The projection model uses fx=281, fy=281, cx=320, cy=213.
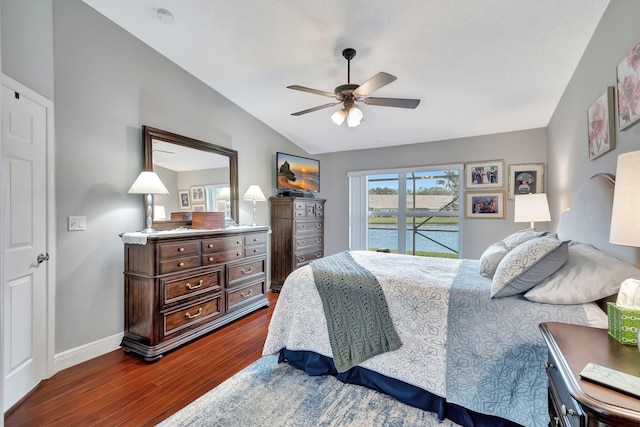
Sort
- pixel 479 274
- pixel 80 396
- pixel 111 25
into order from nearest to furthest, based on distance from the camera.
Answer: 1. pixel 80 396
2. pixel 479 274
3. pixel 111 25

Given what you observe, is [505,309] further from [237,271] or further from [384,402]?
[237,271]

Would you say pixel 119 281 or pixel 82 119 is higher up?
pixel 82 119

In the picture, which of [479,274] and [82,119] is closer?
[479,274]

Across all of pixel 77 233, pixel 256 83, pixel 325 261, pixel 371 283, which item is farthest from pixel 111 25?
pixel 371 283

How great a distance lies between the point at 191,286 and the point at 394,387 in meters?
1.95

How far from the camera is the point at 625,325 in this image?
1004 millimetres

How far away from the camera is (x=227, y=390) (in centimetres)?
191

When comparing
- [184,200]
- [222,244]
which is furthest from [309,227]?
[184,200]

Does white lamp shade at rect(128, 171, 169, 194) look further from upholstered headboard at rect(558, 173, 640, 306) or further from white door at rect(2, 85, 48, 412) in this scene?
upholstered headboard at rect(558, 173, 640, 306)

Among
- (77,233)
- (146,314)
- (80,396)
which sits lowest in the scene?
(80,396)

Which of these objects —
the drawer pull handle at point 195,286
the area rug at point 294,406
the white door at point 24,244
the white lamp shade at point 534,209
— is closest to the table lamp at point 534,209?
the white lamp shade at point 534,209

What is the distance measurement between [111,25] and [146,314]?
102 inches

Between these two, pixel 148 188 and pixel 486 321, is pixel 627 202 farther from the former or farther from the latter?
pixel 148 188

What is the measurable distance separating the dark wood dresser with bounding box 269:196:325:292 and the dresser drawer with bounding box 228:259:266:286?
74 centimetres
